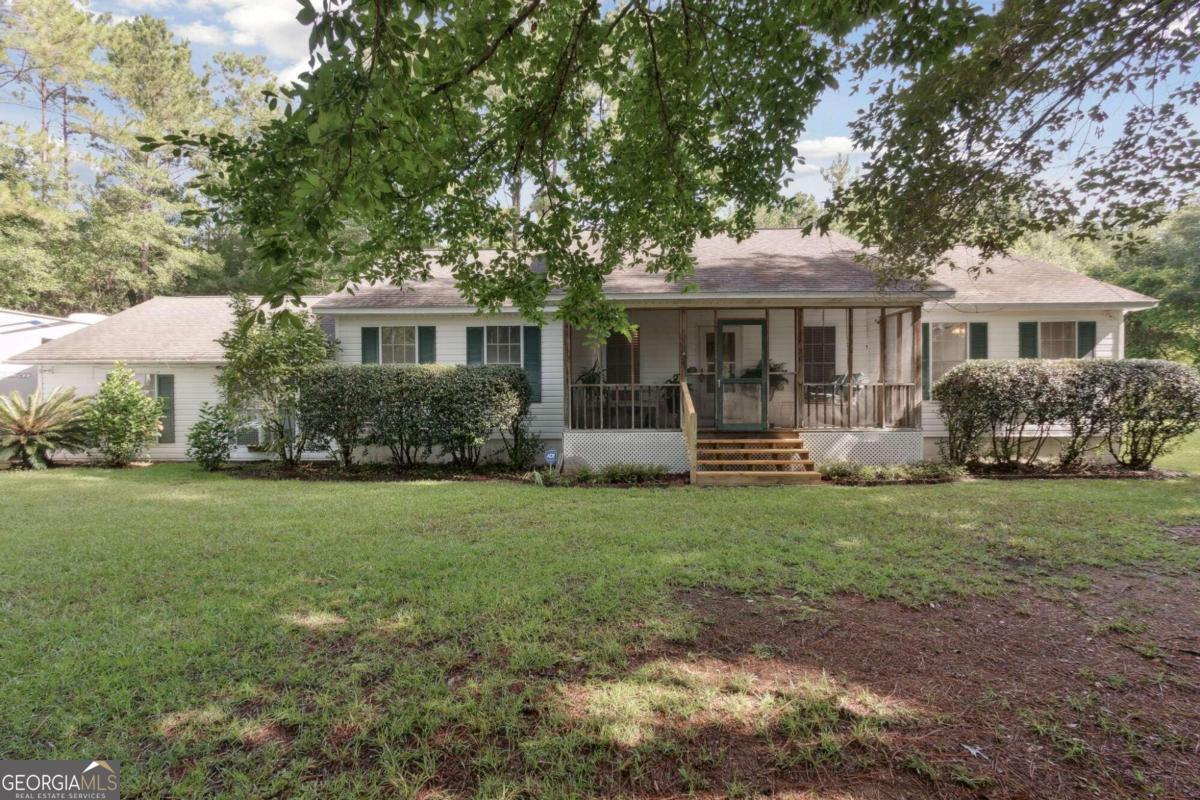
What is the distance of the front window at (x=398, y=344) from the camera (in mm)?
11969

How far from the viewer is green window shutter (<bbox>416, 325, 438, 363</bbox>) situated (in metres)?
11.9

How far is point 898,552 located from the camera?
5.25 meters

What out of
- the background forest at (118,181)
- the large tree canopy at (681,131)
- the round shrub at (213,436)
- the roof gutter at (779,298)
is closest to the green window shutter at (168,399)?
the round shrub at (213,436)

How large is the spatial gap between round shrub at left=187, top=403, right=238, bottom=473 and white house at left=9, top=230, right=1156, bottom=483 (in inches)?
61.9

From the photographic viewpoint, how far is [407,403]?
10367 millimetres

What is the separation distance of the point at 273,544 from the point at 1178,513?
35.2 feet

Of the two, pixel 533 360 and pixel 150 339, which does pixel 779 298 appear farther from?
pixel 150 339

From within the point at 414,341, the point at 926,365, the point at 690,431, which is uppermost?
the point at 414,341

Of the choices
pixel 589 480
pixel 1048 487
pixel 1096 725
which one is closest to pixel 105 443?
pixel 589 480

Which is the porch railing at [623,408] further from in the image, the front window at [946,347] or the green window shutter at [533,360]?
the front window at [946,347]

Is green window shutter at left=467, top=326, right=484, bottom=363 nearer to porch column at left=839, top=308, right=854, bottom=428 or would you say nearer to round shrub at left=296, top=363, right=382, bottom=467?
round shrub at left=296, top=363, right=382, bottom=467

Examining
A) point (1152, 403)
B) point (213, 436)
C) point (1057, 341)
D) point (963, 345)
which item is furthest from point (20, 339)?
point (1152, 403)

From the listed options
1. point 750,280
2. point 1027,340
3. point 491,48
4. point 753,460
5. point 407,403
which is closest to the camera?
point 491,48

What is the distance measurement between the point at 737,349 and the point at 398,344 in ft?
25.0
